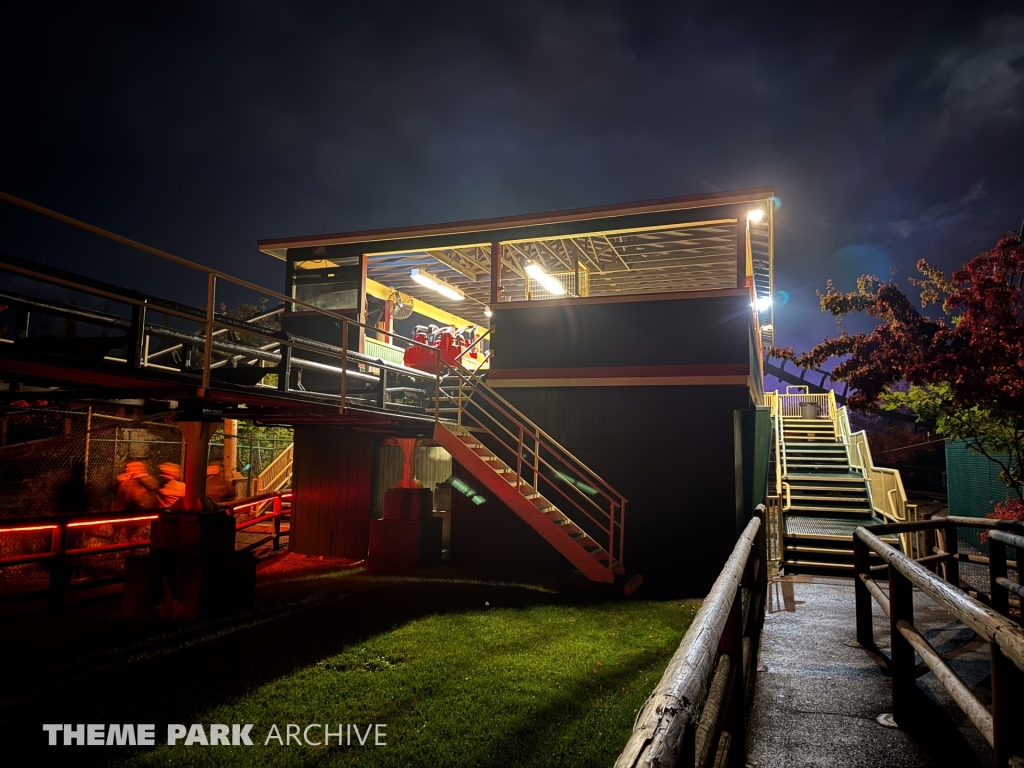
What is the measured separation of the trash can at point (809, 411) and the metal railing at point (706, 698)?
23852 mm

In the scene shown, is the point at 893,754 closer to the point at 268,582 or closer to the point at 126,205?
the point at 268,582

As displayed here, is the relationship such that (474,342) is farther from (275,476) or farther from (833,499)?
(275,476)

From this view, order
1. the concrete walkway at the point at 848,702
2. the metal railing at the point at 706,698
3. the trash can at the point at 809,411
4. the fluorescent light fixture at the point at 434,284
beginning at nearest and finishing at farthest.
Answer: the metal railing at the point at 706,698
the concrete walkway at the point at 848,702
the fluorescent light fixture at the point at 434,284
the trash can at the point at 809,411

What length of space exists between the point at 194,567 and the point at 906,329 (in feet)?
34.4

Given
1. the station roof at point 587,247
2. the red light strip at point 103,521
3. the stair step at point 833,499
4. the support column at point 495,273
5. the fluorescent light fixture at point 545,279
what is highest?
the station roof at point 587,247

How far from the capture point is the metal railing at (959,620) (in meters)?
2.02

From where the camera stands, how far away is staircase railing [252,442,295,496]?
19.3 meters

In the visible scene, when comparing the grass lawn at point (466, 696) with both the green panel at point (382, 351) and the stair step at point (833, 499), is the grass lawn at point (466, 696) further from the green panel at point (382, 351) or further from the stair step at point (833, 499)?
the stair step at point (833, 499)

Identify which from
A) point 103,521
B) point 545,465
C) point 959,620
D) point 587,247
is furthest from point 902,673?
point 587,247

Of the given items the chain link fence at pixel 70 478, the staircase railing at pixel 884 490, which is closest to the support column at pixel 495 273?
the chain link fence at pixel 70 478

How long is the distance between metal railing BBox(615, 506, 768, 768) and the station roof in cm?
857

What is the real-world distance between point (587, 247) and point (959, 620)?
11616mm

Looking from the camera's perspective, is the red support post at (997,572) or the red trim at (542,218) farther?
the red trim at (542,218)

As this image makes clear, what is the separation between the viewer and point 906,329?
8617 mm
